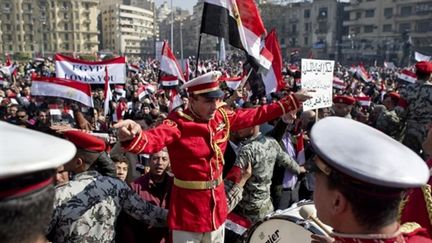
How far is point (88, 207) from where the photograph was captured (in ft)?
9.11

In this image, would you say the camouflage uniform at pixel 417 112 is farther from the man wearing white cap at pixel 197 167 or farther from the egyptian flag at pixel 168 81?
the egyptian flag at pixel 168 81

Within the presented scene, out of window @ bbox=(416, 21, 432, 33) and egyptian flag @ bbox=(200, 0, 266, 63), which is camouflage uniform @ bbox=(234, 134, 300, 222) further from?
window @ bbox=(416, 21, 432, 33)

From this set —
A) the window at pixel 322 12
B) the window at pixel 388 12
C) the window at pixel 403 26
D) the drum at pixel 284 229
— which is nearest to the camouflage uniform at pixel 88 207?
the drum at pixel 284 229

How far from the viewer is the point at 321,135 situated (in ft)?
5.45

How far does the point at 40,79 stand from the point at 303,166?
5.27m

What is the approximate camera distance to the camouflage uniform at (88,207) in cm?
272

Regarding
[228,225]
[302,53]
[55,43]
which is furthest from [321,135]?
[55,43]

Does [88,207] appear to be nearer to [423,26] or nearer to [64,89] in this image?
[64,89]

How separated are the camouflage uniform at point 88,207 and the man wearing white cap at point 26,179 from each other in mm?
1684

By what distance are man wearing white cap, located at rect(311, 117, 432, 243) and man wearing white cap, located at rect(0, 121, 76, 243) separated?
3.01 feet

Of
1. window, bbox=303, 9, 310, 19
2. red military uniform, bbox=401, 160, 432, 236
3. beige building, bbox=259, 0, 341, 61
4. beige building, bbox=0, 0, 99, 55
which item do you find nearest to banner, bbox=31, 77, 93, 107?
red military uniform, bbox=401, 160, 432, 236

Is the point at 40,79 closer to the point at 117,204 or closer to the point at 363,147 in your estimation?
the point at 117,204

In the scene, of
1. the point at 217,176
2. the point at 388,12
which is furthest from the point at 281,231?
the point at 388,12

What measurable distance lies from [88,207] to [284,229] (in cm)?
132
